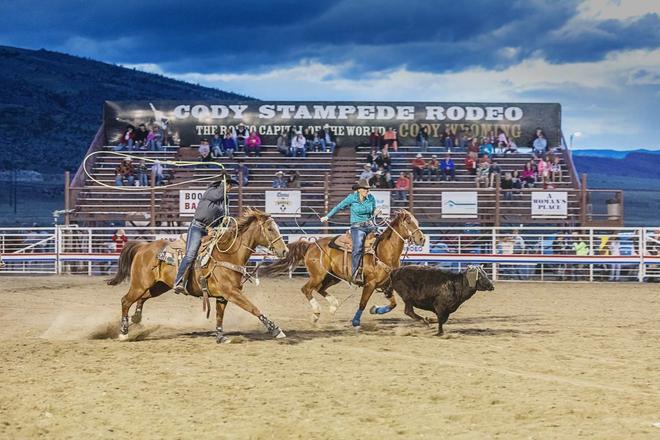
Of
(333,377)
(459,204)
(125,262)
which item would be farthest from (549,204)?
(333,377)

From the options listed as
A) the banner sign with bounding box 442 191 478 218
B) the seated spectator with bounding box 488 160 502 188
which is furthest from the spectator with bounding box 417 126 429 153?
the banner sign with bounding box 442 191 478 218

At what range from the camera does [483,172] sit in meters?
29.2

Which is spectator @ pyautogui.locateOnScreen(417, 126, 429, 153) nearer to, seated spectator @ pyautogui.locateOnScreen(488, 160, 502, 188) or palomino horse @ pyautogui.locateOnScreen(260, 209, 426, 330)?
seated spectator @ pyautogui.locateOnScreen(488, 160, 502, 188)

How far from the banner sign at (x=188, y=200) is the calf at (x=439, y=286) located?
573 inches

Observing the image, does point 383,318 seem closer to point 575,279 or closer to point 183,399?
point 183,399

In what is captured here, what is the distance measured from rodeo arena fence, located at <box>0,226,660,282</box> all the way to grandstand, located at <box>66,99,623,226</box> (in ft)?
2.69

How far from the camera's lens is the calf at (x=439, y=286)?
12.5 meters

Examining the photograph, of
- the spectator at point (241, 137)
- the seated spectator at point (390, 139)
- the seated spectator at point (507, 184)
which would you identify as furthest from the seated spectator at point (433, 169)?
the spectator at point (241, 137)

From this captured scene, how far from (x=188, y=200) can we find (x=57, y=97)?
82.1m

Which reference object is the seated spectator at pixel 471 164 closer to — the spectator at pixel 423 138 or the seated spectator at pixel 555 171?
the seated spectator at pixel 555 171

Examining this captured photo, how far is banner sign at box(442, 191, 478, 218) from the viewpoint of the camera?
2644 centimetres

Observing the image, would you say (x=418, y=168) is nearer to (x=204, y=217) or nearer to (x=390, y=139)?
(x=390, y=139)

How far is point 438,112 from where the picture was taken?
110 ft

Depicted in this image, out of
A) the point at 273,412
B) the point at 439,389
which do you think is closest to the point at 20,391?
the point at 273,412
